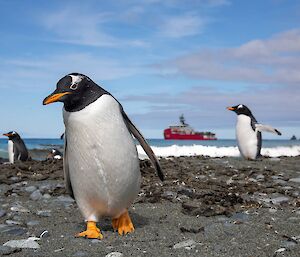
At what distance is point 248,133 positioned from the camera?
39.1ft

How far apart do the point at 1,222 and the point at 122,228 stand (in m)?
1.48

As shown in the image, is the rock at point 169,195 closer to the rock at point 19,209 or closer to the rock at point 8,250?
the rock at point 19,209

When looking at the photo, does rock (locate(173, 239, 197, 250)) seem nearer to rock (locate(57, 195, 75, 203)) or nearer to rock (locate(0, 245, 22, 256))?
rock (locate(0, 245, 22, 256))

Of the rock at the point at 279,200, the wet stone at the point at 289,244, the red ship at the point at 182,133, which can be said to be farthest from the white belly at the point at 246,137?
the red ship at the point at 182,133

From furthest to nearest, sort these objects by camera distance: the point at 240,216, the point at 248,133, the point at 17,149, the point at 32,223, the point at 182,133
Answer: the point at 182,133
the point at 17,149
the point at 248,133
the point at 240,216
the point at 32,223

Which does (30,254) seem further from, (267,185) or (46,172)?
(46,172)

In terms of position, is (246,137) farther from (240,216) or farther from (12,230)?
(12,230)

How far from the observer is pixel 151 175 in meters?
7.62

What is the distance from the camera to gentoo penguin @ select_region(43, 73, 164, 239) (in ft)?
13.0

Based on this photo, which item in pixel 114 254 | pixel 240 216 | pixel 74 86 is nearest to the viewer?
pixel 114 254

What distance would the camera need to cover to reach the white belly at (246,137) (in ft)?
38.9

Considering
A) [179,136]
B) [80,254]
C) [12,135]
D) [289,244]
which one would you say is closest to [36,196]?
[80,254]

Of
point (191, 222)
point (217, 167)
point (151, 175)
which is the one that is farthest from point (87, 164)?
point (217, 167)

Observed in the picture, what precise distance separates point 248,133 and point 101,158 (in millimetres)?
8446
